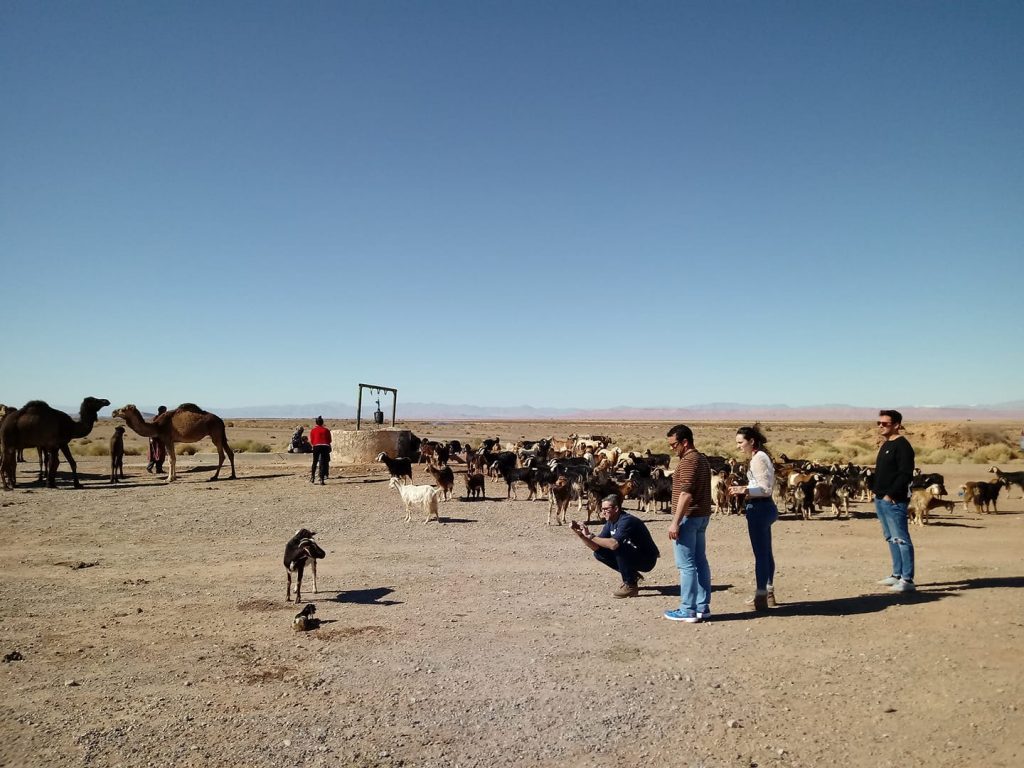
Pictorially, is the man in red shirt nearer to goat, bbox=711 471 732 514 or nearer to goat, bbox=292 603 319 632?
goat, bbox=711 471 732 514

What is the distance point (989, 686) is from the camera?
5520 millimetres

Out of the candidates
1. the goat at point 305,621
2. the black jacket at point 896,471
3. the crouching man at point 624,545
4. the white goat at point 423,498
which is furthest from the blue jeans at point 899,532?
the white goat at point 423,498

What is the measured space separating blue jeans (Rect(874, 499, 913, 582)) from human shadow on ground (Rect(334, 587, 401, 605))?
561cm

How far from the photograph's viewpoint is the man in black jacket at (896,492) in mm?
7965

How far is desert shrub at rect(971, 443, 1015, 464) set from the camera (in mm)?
30991

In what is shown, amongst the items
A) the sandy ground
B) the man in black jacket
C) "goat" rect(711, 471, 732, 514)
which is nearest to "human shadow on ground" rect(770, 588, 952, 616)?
the sandy ground

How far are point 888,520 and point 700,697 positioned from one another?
4068 mm

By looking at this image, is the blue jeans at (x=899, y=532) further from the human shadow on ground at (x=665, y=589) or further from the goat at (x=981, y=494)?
the goat at (x=981, y=494)

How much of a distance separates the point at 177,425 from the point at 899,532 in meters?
19.2

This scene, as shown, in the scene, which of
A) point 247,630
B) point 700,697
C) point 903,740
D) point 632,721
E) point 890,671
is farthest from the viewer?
point 247,630

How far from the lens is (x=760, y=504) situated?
23.9 feet

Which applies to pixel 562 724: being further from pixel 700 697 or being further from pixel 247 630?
pixel 247 630

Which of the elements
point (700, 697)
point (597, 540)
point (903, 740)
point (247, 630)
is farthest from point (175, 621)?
point (903, 740)

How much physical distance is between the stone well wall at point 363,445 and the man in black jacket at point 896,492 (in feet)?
60.5
